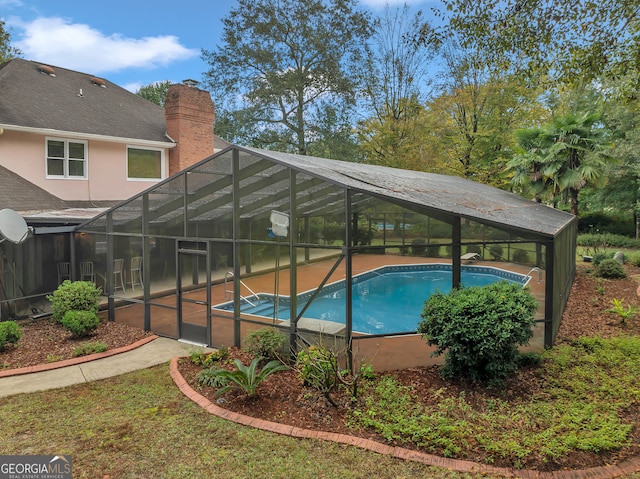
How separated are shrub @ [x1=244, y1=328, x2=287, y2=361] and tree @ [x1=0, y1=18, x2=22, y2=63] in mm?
21403

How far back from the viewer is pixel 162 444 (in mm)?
5387

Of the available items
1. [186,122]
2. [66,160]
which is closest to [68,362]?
[66,160]

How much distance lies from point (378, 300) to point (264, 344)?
2.40m

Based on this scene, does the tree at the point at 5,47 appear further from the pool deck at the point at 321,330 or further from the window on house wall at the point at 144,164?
the pool deck at the point at 321,330

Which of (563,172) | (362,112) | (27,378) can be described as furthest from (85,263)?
(362,112)

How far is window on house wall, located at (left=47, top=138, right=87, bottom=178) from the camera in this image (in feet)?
50.8

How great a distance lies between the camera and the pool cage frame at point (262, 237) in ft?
26.0

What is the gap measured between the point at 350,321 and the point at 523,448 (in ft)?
10.6

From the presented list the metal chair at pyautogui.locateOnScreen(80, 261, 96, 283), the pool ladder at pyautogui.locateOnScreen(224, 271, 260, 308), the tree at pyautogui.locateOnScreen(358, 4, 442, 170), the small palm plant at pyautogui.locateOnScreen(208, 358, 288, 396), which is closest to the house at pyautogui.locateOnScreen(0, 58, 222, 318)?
the metal chair at pyautogui.locateOnScreen(80, 261, 96, 283)

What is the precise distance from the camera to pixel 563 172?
17.5 m

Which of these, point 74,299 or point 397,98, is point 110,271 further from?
point 397,98

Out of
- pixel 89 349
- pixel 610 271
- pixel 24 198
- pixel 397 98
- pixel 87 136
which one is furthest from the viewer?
pixel 397 98

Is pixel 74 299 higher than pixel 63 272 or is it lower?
lower

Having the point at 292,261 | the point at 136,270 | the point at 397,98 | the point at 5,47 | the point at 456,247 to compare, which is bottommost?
the point at 136,270
